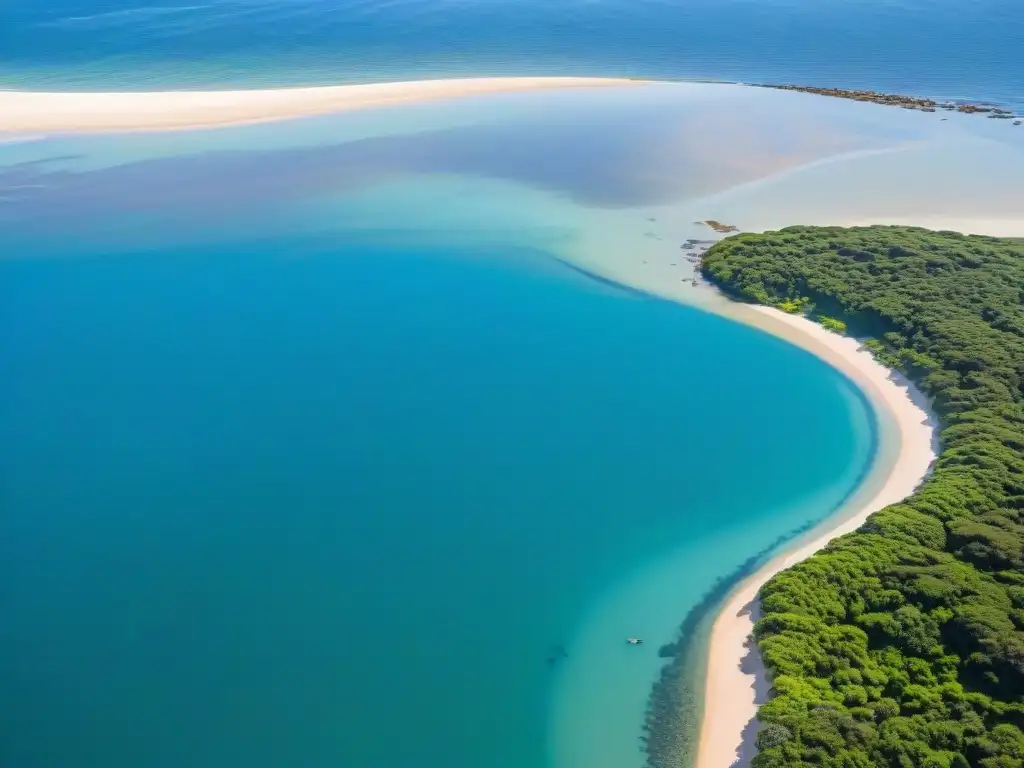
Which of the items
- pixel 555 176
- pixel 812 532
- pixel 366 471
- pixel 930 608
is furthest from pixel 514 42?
pixel 930 608

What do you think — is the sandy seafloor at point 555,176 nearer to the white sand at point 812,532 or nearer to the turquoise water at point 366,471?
the turquoise water at point 366,471

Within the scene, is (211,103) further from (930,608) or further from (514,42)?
(930,608)

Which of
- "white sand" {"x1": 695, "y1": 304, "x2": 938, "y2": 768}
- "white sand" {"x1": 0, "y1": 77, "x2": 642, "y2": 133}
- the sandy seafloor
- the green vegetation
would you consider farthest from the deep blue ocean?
"white sand" {"x1": 0, "y1": 77, "x2": 642, "y2": 133}

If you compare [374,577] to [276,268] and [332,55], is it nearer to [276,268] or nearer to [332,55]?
[276,268]

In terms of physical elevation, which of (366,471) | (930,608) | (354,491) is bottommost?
(930,608)

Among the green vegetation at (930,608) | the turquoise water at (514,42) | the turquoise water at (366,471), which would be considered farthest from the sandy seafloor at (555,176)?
the green vegetation at (930,608)

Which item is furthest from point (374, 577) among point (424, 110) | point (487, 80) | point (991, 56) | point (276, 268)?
point (991, 56)

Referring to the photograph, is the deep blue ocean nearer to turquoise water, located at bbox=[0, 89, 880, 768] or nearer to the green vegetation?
turquoise water, located at bbox=[0, 89, 880, 768]
